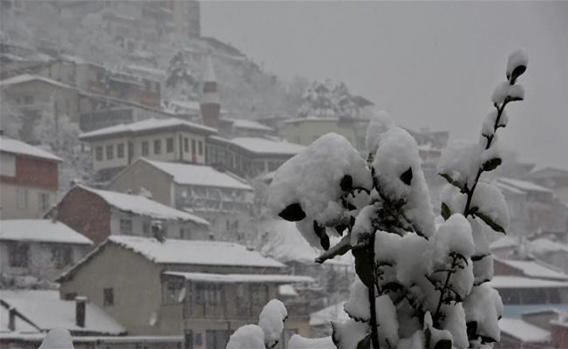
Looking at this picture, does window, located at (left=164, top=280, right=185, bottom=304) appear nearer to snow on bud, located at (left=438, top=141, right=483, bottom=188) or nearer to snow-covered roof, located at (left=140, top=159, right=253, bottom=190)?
snow-covered roof, located at (left=140, top=159, right=253, bottom=190)

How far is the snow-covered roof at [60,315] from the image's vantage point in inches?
1011

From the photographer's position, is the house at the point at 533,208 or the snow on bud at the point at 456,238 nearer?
the snow on bud at the point at 456,238

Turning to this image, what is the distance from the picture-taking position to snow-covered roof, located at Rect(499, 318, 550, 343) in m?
33.3

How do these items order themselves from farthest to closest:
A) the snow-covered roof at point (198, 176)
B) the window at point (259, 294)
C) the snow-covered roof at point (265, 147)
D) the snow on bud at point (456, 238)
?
the snow-covered roof at point (265, 147)
the snow-covered roof at point (198, 176)
the window at point (259, 294)
the snow on bud at point (456, 238)

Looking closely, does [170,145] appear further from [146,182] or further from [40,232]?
[40,232]

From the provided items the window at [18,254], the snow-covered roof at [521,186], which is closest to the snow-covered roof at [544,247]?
the snow-covered roof at [521,186]

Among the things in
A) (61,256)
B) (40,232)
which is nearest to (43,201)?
(40,232)

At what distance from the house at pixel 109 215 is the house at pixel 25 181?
2.40 meters

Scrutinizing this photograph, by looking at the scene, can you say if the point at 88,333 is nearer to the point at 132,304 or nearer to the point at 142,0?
the point at 132,304

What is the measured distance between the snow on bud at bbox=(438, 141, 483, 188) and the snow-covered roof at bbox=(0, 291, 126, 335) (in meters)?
23.9

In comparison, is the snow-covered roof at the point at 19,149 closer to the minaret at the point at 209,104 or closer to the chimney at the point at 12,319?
the chimney at the point at 12,319

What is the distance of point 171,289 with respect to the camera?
2856 cm

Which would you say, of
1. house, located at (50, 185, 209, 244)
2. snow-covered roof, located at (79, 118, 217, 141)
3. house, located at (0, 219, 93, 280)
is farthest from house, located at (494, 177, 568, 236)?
house, located at (0, 219, 93, 280)

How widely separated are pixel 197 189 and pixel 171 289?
55.6 ft
